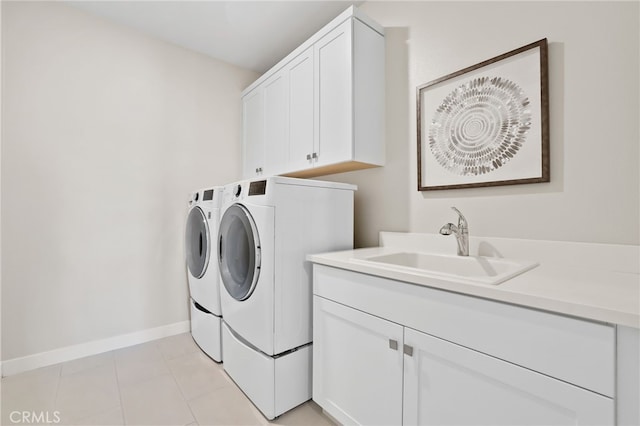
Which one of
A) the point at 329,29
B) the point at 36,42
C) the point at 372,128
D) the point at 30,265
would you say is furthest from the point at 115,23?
the point at 372,128

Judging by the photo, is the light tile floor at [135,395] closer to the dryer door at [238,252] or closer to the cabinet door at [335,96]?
the dryer door at [238,252]

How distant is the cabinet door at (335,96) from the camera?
5.82 feet

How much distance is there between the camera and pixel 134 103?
236cm

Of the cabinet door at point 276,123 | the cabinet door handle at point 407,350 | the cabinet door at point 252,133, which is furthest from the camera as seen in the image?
the cabinet door at point 252,133

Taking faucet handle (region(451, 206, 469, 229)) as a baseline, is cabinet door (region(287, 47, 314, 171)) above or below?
above

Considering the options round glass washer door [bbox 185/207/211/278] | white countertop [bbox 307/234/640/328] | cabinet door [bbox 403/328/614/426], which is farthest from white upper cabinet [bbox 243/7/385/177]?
cabinet door [bbox 403/328/614/426]

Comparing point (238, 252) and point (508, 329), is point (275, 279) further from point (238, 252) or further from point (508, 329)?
point (508, 329)

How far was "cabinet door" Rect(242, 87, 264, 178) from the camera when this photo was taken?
2.61 metres

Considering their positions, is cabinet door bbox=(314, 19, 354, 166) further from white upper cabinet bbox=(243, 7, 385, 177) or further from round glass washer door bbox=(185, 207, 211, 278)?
round glass washer door bbox=(185, 207, 211, 278)

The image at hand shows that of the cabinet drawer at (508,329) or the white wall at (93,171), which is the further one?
the white wall at (93,171)

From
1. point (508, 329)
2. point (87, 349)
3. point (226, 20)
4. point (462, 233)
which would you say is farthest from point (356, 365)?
point (226, 20)

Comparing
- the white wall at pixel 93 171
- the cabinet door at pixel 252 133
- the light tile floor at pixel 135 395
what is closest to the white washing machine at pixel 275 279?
the light tile floor at pixel 135 395

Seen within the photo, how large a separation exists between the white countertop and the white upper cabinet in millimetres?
921

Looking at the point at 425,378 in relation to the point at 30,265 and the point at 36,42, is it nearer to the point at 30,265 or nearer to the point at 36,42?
the point at 30,265
